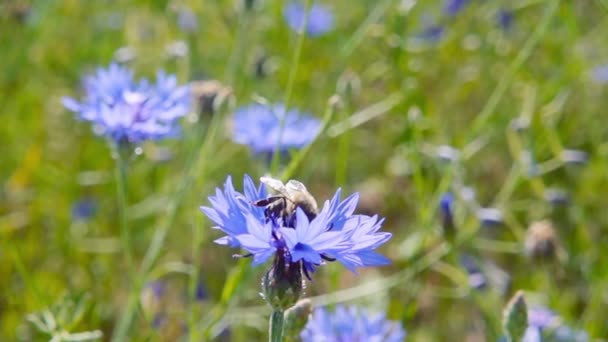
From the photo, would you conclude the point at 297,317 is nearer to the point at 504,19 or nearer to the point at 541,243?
the point at 541,243

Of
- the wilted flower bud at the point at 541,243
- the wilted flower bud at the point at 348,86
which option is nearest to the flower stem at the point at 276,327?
the wilted flower bud at the point at 348,86

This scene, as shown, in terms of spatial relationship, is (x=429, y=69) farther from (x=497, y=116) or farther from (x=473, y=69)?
(x=497, y=116)

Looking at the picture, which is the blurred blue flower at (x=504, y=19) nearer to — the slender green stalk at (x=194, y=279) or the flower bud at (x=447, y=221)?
the flower bud at (x=447, y=221)

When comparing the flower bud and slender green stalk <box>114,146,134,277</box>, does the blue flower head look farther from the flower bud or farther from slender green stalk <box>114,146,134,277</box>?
slender green stalk <box>114,146,134,277</box>

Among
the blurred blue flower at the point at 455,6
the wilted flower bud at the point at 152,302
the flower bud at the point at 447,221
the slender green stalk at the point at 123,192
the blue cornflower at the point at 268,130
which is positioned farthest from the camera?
the blurred blue flower at the point at 455,6

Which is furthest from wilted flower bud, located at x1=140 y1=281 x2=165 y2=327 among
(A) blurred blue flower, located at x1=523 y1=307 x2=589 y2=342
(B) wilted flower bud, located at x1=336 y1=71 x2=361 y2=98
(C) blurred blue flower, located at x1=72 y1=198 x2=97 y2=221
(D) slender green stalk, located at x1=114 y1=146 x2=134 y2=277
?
(A) blurred blue flower, located at x1=523 y1=307 x2=589 y2=342

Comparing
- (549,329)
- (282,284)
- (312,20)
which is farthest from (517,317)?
(312,20)
